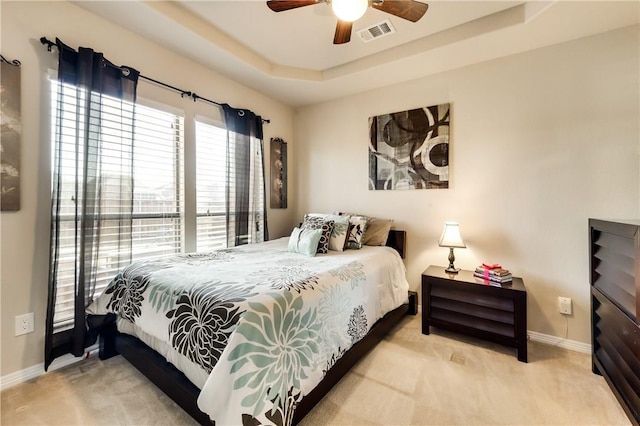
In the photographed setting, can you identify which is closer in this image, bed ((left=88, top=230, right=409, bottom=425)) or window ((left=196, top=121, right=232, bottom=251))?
bed ((left=88, top=230, right=409, bottom=425))

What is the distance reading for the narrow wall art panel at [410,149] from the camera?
2.78 m

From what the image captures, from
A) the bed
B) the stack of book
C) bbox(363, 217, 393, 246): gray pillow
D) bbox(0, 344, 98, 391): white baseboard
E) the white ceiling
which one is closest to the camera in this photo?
the bed

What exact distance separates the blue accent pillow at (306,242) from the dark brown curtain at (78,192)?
4.82ft

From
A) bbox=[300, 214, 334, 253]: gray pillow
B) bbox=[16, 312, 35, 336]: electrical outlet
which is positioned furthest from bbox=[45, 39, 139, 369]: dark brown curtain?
bbox=[300, 214, 334, 253]: gray pillow

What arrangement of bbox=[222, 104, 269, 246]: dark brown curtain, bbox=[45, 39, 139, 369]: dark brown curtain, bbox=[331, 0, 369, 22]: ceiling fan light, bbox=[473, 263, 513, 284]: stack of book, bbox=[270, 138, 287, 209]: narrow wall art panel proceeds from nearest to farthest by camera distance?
bbox=[331, 0, 369, 22]: ceiling fan light, bbox=[45, 39, 139, 369]: dark brown curtain, bbox=[473, 263, 513, 284]: stack of book, bbox=[222, 104, 269, 246]: dark brown curtain, bbox=[270, 138, 287, 209]: narrow wall art panel

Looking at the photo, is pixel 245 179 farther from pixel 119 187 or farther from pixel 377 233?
pixel 377 233

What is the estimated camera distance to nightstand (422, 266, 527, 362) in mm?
2015

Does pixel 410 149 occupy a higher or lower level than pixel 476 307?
higher

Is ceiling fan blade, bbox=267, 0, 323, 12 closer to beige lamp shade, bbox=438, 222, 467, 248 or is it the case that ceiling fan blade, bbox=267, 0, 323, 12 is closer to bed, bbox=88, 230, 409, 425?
bed, bbox=88, 230, 409, 425

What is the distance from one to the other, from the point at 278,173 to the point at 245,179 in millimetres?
669

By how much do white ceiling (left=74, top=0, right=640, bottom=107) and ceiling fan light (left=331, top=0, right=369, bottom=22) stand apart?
550 mm

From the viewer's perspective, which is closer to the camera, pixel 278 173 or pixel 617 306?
pixel 617 306

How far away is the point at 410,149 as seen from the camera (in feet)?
9.69

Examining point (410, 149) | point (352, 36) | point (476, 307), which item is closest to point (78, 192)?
point (352, 36)
